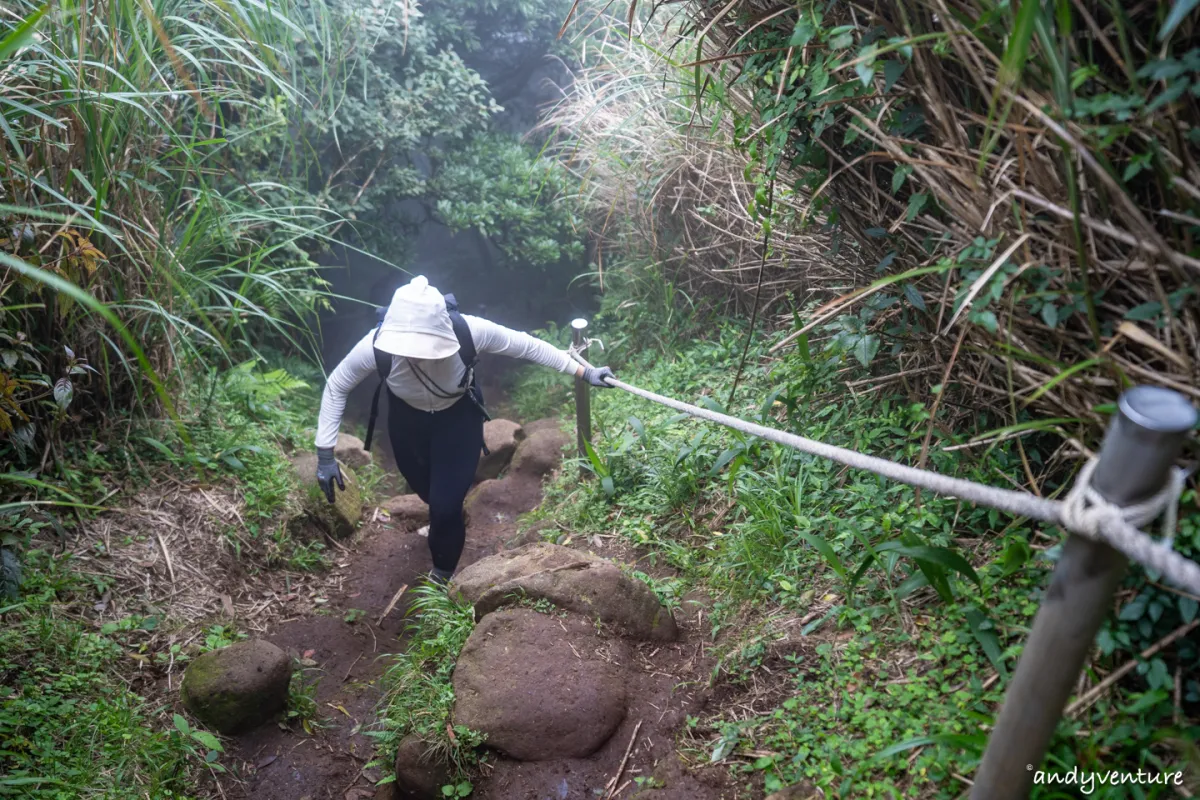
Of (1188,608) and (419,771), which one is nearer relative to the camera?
(1188,608)

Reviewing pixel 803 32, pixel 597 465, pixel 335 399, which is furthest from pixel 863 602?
pixel 335 399

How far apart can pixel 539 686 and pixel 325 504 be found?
2561 mm

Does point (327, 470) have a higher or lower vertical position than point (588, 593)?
lower

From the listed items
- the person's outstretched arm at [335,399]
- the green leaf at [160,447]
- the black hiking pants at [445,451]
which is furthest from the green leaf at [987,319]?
the green leaf at [160,447]

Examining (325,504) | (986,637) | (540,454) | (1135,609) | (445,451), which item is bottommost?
(325,504)

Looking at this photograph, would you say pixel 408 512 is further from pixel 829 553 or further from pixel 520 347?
pixel 829 553

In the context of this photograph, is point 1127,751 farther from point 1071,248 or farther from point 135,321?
point 135,321

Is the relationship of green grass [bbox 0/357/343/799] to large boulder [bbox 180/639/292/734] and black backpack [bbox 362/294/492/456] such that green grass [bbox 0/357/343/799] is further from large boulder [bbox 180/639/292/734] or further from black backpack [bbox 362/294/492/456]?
black backpack [bbox 362/294/492/456]

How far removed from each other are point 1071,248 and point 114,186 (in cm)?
380

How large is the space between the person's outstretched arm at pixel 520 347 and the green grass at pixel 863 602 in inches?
24.0

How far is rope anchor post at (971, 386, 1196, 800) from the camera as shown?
41.6 inches

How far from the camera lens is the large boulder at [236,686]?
9.59 feet

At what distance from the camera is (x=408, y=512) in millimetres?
5102

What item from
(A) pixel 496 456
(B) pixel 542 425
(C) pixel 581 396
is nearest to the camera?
(C) pixel 581 396
